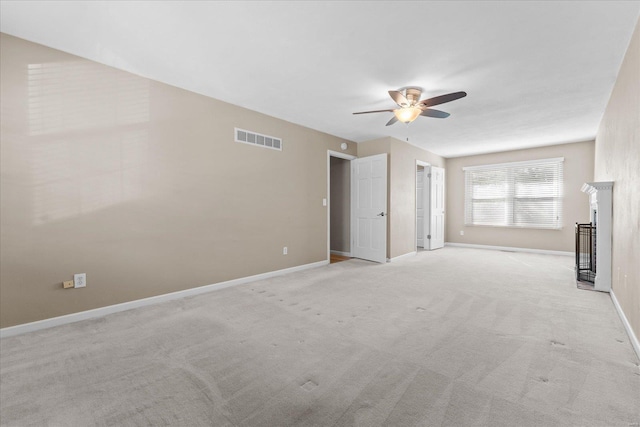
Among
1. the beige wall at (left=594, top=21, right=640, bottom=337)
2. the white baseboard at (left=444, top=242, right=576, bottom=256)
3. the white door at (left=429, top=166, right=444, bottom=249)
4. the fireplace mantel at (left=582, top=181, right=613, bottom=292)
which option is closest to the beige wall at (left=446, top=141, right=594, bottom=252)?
→ the white baseboard at (left=444, top=242, right=576, bottom=256)

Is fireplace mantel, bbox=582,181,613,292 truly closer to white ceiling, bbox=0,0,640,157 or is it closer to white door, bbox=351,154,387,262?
white ceiling, bbox=0,0,640,157

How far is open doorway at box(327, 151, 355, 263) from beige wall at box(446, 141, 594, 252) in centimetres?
351

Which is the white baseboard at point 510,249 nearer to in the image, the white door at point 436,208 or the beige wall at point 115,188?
the white door at point 436,208

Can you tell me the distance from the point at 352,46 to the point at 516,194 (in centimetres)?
630

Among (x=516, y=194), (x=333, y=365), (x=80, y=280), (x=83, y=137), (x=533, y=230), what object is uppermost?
(x=83, y=137)

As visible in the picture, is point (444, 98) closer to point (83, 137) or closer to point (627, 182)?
point (627, 182)

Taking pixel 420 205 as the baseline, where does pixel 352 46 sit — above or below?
above

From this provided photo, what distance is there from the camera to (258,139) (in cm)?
424

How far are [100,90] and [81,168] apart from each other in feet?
2.76

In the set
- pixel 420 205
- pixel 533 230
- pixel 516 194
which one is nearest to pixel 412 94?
pixel 420 205

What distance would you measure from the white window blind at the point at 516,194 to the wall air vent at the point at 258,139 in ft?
18.4

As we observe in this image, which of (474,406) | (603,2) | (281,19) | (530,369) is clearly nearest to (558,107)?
(603,2)

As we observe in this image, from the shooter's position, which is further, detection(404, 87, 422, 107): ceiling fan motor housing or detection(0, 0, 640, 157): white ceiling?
detection(404, 87, 422, 107): ceiling fan motor housing

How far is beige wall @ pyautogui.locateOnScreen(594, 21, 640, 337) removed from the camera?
2201 mm
